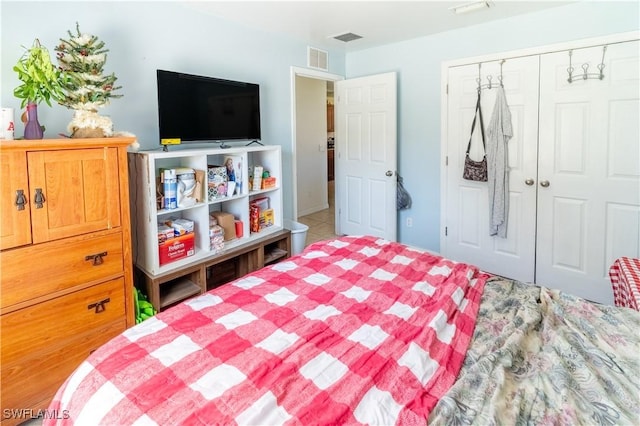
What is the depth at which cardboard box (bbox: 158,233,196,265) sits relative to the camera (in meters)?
2.44

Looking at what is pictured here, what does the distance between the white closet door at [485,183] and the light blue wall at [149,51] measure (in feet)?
5.31

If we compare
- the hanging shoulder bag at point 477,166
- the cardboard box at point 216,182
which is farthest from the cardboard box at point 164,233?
the hanging shoulder bag at point 477,166

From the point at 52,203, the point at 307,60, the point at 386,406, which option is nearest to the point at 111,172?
the point at 52,203

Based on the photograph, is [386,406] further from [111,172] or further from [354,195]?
[354,195]

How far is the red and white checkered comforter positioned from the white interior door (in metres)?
2.41

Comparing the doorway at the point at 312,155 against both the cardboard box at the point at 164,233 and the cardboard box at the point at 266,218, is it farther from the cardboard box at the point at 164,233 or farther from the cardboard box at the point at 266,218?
the cardboard box at the point at 164,233

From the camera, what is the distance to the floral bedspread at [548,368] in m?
0.97

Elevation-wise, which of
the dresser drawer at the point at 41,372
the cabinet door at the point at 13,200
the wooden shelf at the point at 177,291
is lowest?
the dresser drawer at the point at 41,372

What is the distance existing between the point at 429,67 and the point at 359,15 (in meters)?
1.00

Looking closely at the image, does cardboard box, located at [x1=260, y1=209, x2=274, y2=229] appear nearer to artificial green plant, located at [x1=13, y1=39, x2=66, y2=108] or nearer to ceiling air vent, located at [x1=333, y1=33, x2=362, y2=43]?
artificial green plant, located at [x1=13, y1=39, x2=66, y2=108]

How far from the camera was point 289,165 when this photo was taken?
3818mm

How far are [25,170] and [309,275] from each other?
4.39 feet

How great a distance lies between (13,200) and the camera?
5.30ft

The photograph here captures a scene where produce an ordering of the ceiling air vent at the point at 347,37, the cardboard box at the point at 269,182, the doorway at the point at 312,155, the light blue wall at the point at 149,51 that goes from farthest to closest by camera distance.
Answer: the doorway at the point at 312,155
the ceiling air vent at the point at 347,37
the cardboard box at the point at 269,182
the light blue wall at the point at 149,51
